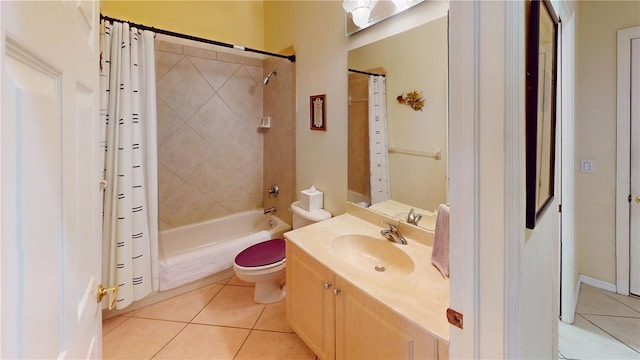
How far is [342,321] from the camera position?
1.32 meters

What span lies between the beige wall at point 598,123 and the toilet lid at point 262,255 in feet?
7.39

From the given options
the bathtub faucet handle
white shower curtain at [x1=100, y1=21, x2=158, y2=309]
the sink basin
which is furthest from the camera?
the bathtub faucet handle

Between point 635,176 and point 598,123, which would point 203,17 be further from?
point 635,176

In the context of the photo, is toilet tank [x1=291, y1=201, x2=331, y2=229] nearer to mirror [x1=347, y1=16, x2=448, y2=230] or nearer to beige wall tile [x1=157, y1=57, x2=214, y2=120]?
mirror [x1=347, y1=16, x2=448, y2=230]

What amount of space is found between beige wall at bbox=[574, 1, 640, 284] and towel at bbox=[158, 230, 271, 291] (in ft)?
8.69

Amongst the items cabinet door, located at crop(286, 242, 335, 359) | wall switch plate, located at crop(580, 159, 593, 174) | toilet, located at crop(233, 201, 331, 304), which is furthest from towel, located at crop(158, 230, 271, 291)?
wall switch plate, located at crop(580, 159, 593, 174)

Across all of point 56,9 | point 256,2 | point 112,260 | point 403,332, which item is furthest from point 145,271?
point 256,2

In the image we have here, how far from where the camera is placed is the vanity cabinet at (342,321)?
3.38 feet

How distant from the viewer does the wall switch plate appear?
2.23m

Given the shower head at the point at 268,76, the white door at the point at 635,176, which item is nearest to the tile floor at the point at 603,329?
the white door at the point at 635,176

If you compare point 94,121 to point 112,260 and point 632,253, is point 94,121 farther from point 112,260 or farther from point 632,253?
point 632,253

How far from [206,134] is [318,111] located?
1258mm

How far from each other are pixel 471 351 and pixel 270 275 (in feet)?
5.11

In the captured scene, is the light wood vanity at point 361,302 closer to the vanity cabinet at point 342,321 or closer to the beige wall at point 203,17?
the vanity cabinet at point 342,321
